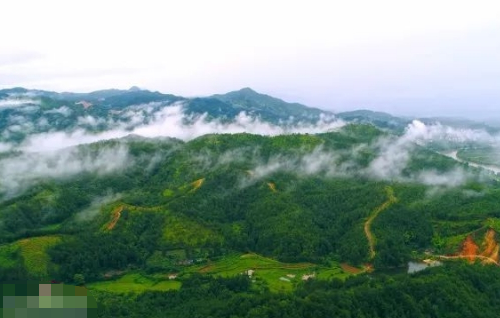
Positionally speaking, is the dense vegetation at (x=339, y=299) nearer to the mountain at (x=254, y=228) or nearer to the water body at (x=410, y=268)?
the mountain at (x=254, y=228)

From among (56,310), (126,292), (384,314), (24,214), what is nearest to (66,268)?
(126,292)

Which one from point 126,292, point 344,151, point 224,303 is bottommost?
point 126,292

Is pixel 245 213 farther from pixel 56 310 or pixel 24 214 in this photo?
pixel 56 310

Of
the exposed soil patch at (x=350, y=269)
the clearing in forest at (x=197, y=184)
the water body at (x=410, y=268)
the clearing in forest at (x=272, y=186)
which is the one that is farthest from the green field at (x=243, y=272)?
the clearing in forest at (x=197, y=184)

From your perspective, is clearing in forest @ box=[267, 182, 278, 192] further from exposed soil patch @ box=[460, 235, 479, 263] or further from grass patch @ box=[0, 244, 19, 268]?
grass patch @ box=[0, 244, 19, 268]

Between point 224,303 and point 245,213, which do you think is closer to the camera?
point 224,303

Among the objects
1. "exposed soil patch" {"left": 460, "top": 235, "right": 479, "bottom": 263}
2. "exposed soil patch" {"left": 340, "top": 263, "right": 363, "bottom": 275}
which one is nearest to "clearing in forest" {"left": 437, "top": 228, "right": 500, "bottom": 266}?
"exposed soil patch" {"left": 460, "top": 235, "right": 479, "bottom": 263}
